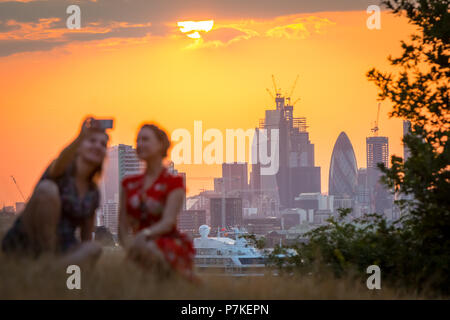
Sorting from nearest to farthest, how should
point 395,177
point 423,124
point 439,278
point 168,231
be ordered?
point 168,231
point 439,278
point 395,177
point 423,124

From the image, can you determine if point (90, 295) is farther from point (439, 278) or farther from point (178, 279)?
point (439, 278)

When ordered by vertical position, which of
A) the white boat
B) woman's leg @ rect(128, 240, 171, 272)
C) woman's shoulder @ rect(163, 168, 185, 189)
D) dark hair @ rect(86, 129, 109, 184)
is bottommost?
the white boat

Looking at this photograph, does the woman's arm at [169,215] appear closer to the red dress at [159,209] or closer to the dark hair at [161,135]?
the red dress at [159,209]

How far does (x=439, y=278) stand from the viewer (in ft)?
40.4

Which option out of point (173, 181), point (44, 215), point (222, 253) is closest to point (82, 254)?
point (44, 215)

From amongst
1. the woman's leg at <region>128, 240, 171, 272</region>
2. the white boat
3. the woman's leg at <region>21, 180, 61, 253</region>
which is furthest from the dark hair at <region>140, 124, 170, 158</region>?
the white boat

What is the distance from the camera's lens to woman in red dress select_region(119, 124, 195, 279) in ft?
24.2

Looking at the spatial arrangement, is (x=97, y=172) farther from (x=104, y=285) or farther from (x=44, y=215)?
(x=104, y=285)

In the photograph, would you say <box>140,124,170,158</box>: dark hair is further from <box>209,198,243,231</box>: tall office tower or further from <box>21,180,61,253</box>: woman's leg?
<box>209,198,243,231</box>: tall office tower

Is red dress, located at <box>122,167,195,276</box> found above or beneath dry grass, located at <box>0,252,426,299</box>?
above

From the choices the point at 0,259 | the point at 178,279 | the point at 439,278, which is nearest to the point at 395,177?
the point at 439,278

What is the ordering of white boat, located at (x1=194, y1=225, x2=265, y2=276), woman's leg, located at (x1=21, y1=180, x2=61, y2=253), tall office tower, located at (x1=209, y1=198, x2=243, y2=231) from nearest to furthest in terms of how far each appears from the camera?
1. woman's leg, located at (x1=21, y1=180, x2=61, y2=253)
2. white boat, located at (x1=194, y1=225, x2=265, y2=276)
3. tall office tower, located at (x1=209, y1=198, x2=243, y2=231)

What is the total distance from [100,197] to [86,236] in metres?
0.40

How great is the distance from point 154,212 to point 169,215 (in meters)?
0.20
